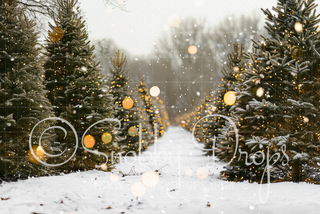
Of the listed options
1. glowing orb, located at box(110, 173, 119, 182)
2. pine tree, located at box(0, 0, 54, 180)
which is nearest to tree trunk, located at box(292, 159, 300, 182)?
glowing orb, located at box(110, 173, 119, 182)

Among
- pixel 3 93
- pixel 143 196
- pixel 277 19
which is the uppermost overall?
pixel 277 19

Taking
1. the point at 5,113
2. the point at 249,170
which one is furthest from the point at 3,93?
the point at 249,170

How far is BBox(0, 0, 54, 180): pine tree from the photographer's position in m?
7.46

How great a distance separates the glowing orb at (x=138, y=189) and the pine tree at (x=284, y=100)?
3.07m

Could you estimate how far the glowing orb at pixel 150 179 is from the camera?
8042 mm

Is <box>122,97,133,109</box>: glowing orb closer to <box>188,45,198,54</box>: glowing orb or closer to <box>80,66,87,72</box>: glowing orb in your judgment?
<box>80,66,87,72</box>: glowing orb

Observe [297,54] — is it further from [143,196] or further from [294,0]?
[143,196]

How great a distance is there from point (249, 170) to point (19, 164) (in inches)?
281

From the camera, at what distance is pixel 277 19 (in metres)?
8.25

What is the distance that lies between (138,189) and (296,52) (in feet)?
20.9

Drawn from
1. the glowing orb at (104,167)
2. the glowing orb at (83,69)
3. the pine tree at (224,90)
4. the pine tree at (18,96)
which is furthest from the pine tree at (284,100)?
the pine tree at (18,96)

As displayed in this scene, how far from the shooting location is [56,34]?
32.5 feet

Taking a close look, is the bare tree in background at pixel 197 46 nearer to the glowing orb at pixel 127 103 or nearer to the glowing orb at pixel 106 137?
the glowing orb at pixel 127 103

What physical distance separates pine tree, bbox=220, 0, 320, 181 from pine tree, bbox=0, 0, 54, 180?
639 cm
